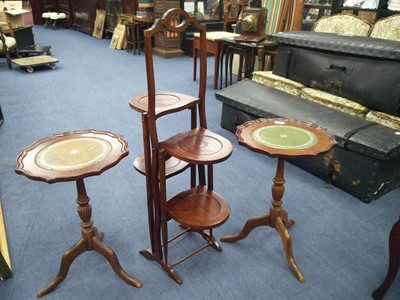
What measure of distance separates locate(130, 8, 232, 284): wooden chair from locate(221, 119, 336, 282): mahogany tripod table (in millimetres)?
185

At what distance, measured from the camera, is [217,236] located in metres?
1.89

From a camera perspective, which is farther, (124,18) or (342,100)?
(124,18)

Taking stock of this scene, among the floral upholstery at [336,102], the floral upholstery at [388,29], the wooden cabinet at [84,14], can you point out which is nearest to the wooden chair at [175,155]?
the floral upholstery at [336,102]

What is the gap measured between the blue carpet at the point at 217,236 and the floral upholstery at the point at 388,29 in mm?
1447

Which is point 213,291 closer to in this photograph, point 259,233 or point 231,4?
point 259,233

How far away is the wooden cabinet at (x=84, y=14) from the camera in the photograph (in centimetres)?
812

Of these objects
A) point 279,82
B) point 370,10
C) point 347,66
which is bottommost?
point 279,82

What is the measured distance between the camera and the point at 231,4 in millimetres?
5926

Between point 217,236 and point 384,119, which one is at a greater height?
point 384,119

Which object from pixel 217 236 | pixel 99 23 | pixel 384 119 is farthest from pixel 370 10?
pixel 99 23

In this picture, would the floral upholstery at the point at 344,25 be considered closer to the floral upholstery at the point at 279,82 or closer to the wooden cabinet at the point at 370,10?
the wooden cabinet at the point at 370,10

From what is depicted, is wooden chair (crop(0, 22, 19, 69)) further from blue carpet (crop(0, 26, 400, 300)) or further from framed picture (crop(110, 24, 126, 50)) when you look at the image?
blue carpet (crop(0, 26, 400, 300))

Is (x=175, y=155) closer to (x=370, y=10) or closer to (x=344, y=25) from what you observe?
(x=344, y=25)

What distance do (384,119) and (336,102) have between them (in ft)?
1.25
